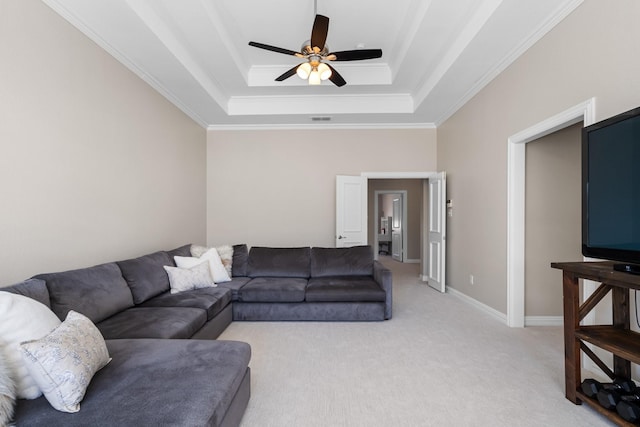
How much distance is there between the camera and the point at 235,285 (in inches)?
159

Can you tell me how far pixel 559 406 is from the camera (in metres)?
2.12

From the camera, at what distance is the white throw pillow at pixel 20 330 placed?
1.42 m

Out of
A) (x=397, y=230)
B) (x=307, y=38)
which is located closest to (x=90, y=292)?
(x=307, y=38)

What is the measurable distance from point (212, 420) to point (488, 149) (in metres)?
4.21

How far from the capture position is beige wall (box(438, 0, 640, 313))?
7.47 ft

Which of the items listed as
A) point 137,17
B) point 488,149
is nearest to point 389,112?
point 488,149

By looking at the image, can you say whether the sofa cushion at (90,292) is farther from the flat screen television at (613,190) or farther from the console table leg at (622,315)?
the console table leg at (622,315)

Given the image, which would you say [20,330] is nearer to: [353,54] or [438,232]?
[353,54]

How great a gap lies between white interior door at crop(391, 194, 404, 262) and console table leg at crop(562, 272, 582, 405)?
7346mm

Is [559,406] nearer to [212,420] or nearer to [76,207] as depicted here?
[212,420]

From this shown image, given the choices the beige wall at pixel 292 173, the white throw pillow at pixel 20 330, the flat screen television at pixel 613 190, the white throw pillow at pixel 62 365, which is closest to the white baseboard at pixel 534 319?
the flat screen television at pixel 613 190

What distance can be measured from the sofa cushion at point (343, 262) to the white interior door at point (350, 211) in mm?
1079

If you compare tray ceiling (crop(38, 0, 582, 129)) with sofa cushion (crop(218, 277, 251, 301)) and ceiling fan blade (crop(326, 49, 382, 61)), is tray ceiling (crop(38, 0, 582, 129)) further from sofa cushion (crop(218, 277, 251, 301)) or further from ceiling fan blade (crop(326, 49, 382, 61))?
sofa cushion (crop(218, 277, 251, 301))

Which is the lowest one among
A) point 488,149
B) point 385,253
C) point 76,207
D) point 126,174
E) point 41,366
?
point 385,253
